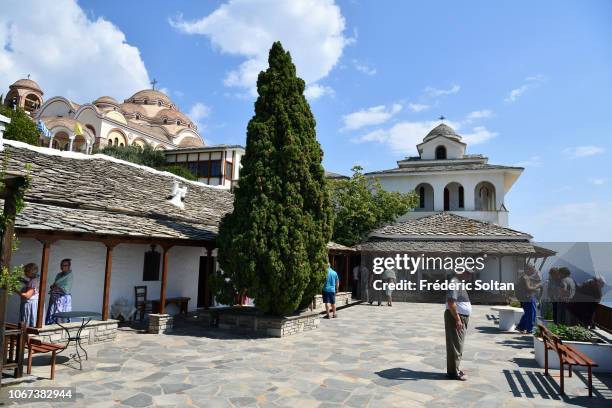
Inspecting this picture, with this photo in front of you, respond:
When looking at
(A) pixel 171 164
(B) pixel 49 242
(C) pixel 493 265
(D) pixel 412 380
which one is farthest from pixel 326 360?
(A) pixel 171 164

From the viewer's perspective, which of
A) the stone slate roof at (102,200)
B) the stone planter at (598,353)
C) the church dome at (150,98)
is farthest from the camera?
the church dome at (150,98)

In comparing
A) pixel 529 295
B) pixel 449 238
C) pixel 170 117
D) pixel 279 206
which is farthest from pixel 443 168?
pixel 170 117

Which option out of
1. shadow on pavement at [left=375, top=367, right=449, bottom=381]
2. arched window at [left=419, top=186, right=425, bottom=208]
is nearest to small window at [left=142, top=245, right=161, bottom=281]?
shadow on pavement at [left=375, top=367, right=449, bottom=381]

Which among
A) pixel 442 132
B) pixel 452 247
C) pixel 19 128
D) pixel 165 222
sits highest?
pixel 442 132

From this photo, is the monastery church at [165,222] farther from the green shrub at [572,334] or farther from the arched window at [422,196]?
the green shrub at [572,334]

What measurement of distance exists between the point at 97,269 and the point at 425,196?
24.2m

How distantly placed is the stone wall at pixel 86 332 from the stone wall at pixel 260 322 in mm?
2829

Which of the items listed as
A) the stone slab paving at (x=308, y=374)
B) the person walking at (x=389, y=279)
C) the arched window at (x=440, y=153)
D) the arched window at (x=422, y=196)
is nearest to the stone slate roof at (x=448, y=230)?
the person walking at (x=389, y=279)

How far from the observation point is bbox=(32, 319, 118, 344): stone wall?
8.15m

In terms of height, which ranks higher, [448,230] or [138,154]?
[138,154]

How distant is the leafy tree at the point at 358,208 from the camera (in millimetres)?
23844

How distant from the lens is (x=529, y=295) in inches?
432

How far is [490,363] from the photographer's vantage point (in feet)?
26.6

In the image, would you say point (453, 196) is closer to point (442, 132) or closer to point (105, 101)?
A: point (442, 132)
